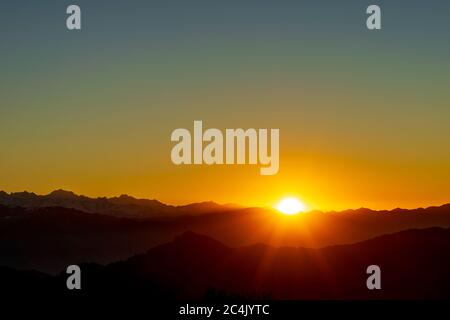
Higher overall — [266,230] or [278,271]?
[266,230]

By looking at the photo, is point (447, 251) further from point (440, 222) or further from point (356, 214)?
point (356, 214)

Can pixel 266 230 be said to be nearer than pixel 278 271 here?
No

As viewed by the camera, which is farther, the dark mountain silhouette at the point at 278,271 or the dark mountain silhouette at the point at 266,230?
the dark mountain silhouette at the point at 266,230

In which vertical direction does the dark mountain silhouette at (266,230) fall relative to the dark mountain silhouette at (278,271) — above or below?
above

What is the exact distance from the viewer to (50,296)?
122m

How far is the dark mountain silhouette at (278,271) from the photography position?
5955 inches

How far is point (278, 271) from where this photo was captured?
158 metres

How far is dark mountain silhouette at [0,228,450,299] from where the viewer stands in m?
151
